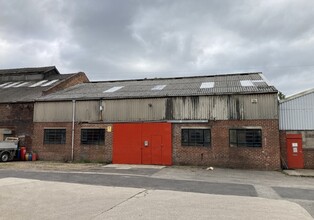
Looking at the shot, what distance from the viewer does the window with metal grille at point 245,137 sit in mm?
18500

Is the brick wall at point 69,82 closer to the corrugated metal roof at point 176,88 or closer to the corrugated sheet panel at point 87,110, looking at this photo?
the corrugated metal roof at point 176,88

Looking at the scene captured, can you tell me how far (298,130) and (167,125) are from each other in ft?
28.0

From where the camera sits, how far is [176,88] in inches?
A: 900

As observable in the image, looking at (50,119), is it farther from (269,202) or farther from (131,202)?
(269,202)

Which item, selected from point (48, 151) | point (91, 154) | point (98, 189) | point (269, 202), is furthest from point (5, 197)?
point (48, 151)

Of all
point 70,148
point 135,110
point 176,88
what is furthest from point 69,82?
point 176,88

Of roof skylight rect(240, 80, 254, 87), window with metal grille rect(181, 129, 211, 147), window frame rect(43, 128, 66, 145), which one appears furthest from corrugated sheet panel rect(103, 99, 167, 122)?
roof skylight rect(240, 80, 254, 87)

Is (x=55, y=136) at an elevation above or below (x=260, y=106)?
below

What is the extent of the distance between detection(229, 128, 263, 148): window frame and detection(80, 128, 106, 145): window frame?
9.07m

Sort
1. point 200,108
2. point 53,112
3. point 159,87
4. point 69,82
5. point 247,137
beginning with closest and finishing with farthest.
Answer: point 247,137 < point 200,108 < point 53,112 < point 159,87 < point 69,82

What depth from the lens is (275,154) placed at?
59.3 ft

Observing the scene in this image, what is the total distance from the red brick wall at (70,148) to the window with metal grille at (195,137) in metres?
5.38

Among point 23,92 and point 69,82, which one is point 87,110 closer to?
point 69,82

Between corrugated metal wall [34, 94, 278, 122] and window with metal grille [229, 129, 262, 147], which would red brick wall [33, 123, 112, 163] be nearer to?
corrugated metal wall [34, 94, 278, 122]
